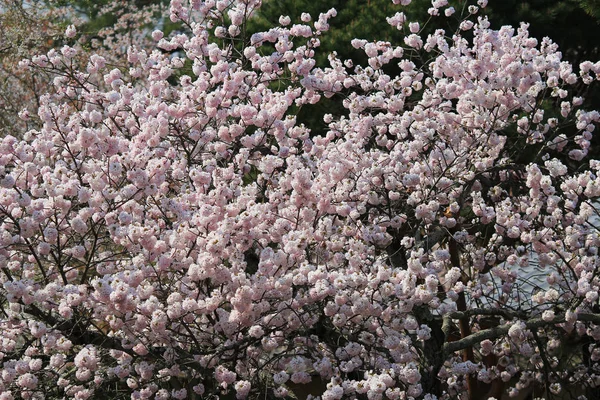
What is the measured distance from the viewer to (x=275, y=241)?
15.4 ft

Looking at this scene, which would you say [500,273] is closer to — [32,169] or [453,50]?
[453,50]

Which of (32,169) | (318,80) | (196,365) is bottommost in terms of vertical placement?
(196,365)

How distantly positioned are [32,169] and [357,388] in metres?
2.14

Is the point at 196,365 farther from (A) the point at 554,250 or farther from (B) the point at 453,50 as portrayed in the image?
(B) the point at 453,50

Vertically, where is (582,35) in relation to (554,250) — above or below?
above

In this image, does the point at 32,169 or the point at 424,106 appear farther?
the point at 424,106

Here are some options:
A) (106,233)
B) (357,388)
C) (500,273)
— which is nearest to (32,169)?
(106,233)

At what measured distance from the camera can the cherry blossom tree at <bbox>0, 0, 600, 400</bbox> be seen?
13.8 ft

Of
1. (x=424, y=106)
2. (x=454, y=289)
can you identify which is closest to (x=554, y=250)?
(x=454, y=289)

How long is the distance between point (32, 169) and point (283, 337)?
1680 millimetres

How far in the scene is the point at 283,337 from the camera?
175 inches

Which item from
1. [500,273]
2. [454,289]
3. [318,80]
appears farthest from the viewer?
→ [318,80]

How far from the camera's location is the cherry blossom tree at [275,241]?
4.19 meters

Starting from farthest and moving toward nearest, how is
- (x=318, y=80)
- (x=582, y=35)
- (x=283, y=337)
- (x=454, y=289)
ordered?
(x=582, y=35), (x=318, y=80), (x=454, y=289), (x=283, y=337)
